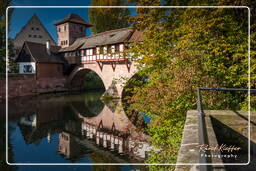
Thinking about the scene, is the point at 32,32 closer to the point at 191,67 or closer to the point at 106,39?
the point at 106,39

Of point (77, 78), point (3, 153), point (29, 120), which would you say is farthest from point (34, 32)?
point (3, 153)

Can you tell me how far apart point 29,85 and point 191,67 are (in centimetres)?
2482

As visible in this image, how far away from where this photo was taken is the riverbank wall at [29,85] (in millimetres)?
23359

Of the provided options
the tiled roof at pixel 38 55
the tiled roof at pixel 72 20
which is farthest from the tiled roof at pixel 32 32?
the tiled roof at pixel 38 55

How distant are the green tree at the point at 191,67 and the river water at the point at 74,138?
4.12 feet

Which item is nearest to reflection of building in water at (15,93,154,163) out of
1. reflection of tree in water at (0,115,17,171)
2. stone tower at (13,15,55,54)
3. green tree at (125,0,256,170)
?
reflection of tree in water at (0,115,17,171)

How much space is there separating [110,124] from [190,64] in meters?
9.05

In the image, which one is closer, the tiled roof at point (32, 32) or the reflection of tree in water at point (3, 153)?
the reflection of tree in water at point (3, 153)

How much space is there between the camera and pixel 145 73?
6.18m

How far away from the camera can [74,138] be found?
34.5ft

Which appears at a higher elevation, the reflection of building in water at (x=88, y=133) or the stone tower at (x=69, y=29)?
the stone tower at (x=69, y=29)

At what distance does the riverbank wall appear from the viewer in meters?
23.4

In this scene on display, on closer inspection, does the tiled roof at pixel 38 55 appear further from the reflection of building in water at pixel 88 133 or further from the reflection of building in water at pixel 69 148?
the reflection of building in water at pixel 69 148

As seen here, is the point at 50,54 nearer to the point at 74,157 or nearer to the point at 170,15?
the point at 74,157
